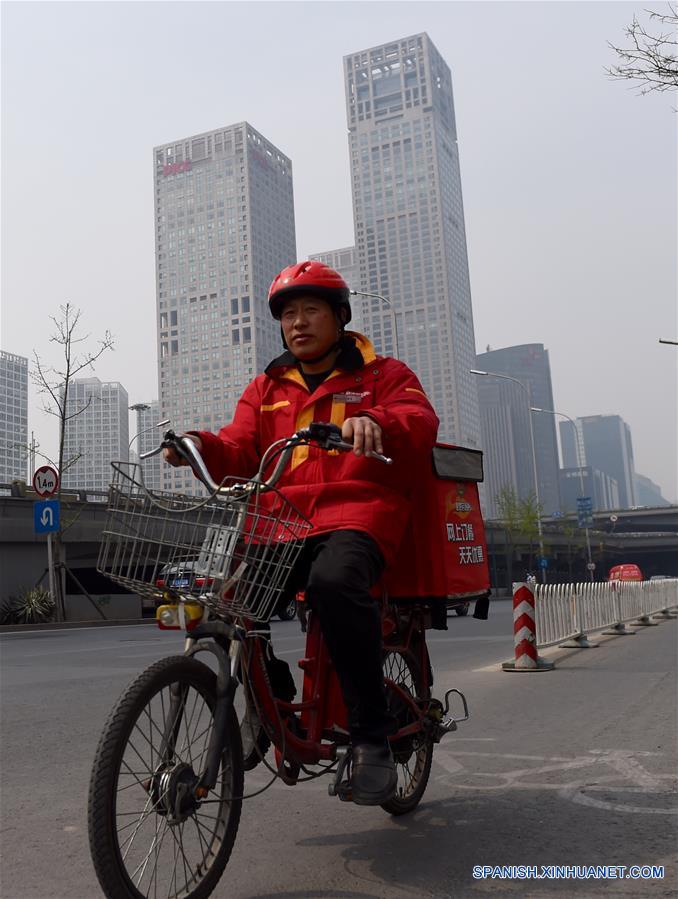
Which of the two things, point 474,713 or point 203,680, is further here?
point 474,713

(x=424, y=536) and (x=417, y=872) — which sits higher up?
(x=424, y=536)

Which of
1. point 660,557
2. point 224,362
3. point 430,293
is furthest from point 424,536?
point 430,293

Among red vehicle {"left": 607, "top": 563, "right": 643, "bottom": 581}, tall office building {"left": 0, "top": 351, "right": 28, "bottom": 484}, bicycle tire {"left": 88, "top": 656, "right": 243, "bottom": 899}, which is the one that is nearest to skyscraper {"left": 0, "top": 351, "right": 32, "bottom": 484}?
tall office building {"left": 0, "top": 351, "right": 28, "bottom": 484}

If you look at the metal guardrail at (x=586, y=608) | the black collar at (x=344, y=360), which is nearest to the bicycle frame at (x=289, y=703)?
the black collar at (x=344, y=360)

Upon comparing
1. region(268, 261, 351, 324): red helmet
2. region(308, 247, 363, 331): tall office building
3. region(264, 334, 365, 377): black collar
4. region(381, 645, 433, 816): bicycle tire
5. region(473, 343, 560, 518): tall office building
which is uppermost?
region(308, 247, 363, 331): tall office building

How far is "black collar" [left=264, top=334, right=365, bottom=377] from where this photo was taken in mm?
3338

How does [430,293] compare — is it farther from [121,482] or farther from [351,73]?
[121,482]

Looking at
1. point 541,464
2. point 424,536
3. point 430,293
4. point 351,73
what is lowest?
point 424,536

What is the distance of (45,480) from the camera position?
20.5 meters

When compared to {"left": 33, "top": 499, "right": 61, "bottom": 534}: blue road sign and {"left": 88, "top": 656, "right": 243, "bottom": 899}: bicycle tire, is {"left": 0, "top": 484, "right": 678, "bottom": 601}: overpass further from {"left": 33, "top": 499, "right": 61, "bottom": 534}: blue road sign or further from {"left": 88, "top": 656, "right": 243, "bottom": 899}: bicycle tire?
{"left": 33, "top": 499, "right": 61, "bottom": 534}: blue road sign

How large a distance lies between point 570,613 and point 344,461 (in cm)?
1022

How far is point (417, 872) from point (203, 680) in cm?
102

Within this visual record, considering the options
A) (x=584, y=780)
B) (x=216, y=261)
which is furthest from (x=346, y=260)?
(x=584, y=780)

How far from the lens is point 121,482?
7.91ft
